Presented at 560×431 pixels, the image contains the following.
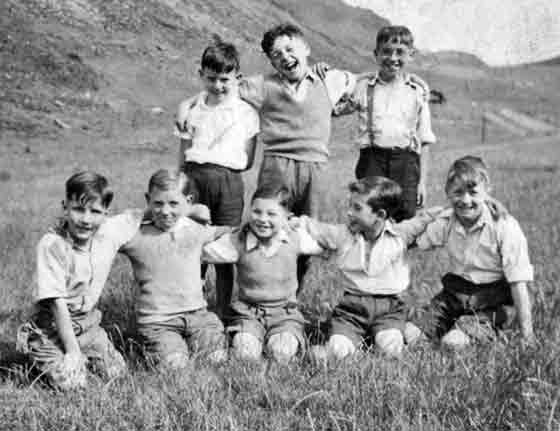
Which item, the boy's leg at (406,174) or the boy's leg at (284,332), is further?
the boy's leg at (406,174)

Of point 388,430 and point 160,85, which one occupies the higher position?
point 160,85

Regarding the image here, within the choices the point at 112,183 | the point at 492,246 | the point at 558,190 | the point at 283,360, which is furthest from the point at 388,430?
the point at 112,183

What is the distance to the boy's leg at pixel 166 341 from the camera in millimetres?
4023

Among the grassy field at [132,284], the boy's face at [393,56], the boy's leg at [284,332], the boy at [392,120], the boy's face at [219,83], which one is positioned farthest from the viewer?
the boy at [392,120]

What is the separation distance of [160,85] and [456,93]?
26.3 meters

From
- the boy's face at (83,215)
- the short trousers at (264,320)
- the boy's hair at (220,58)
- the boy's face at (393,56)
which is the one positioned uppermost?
the boy's face at (393,56)

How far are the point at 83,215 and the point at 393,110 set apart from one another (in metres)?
2.40

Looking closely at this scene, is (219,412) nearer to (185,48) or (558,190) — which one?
(558,190)

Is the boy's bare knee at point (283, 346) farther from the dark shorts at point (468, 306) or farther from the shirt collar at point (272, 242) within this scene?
the dark shorts at point (468, 306)

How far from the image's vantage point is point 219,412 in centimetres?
306

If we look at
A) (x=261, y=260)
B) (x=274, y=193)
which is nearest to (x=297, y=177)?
(x=274, y=193)

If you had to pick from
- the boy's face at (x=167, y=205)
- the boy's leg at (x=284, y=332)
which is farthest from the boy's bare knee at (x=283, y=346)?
the boy's face at (x=167, y=205)

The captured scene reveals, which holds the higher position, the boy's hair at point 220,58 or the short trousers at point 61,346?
the boy's hair at point 220,58

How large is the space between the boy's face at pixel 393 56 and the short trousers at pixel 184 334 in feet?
7.22
